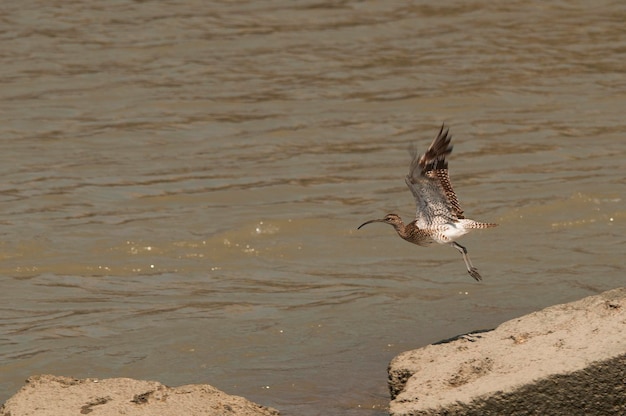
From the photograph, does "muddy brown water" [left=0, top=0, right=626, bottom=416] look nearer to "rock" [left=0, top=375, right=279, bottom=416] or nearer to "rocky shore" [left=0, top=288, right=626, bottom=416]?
"rocky shore" [left=0, top=288, right=626, bottom=416]

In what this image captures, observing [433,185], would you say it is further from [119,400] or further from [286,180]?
[286,180]

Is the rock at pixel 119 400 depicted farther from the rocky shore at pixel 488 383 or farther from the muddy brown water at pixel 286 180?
the muddy brown water at pixel 286 180

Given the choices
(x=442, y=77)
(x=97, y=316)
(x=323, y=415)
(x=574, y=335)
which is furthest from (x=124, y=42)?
(x=574, y=335)

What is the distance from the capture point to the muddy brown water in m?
9.01

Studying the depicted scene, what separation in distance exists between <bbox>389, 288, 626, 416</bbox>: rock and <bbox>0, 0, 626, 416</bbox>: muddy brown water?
35.2 inches

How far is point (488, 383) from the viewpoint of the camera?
20.7 ft

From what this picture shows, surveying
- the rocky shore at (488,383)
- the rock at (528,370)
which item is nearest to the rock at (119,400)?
the rocky shore at (488,383)

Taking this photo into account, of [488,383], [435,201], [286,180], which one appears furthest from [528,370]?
[286,180]

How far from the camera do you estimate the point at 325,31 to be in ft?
56.8

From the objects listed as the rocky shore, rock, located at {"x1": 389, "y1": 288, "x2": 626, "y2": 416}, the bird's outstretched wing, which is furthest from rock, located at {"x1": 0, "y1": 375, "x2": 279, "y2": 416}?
the bird's outstretched wing

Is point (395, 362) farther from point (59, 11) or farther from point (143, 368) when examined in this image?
point (59, 11)

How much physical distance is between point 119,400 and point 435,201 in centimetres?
250

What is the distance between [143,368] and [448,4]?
35.9ft

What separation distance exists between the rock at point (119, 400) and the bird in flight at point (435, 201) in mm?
1842
